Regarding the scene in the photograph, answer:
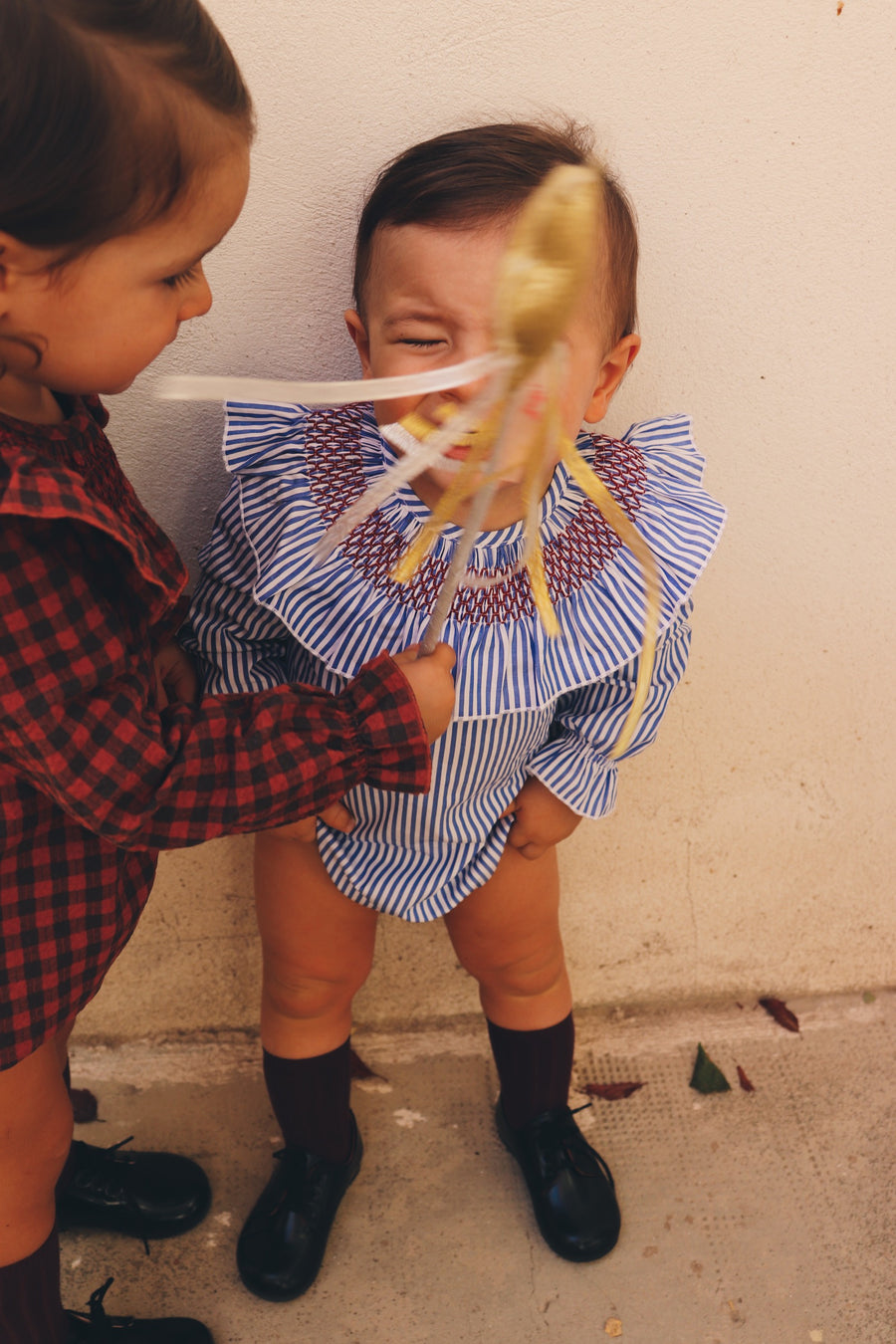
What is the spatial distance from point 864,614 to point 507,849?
535mm

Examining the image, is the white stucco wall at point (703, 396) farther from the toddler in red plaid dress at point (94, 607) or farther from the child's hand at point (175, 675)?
the toddler in red plaid dress at point (94, 607)

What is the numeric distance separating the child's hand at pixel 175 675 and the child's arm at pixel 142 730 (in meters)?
0.20

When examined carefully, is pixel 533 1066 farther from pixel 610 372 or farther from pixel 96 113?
pixel 96 113

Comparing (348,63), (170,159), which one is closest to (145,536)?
(170,159)

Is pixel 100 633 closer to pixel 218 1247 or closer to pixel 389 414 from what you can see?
pixel 389 414

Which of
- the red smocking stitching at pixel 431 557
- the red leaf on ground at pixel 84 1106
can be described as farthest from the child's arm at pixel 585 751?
the red leaf on ground at pixel 84 1106

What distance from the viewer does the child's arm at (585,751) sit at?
1.01m

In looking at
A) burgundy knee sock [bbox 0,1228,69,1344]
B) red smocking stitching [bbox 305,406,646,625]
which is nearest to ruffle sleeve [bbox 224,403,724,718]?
red smocking stitching [bbox 305,406,646,625]

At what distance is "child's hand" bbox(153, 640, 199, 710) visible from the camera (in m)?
1.02

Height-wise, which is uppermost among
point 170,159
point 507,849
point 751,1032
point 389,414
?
point 170,159

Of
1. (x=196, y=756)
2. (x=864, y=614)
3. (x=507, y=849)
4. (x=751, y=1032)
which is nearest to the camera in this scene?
(x=196, y=756)

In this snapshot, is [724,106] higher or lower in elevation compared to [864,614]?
higher

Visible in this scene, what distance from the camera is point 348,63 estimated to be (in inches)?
36.5

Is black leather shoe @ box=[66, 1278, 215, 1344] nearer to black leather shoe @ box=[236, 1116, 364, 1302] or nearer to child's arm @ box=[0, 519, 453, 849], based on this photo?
black leather shoe @ box=[236, 1116, 364, 1302]
